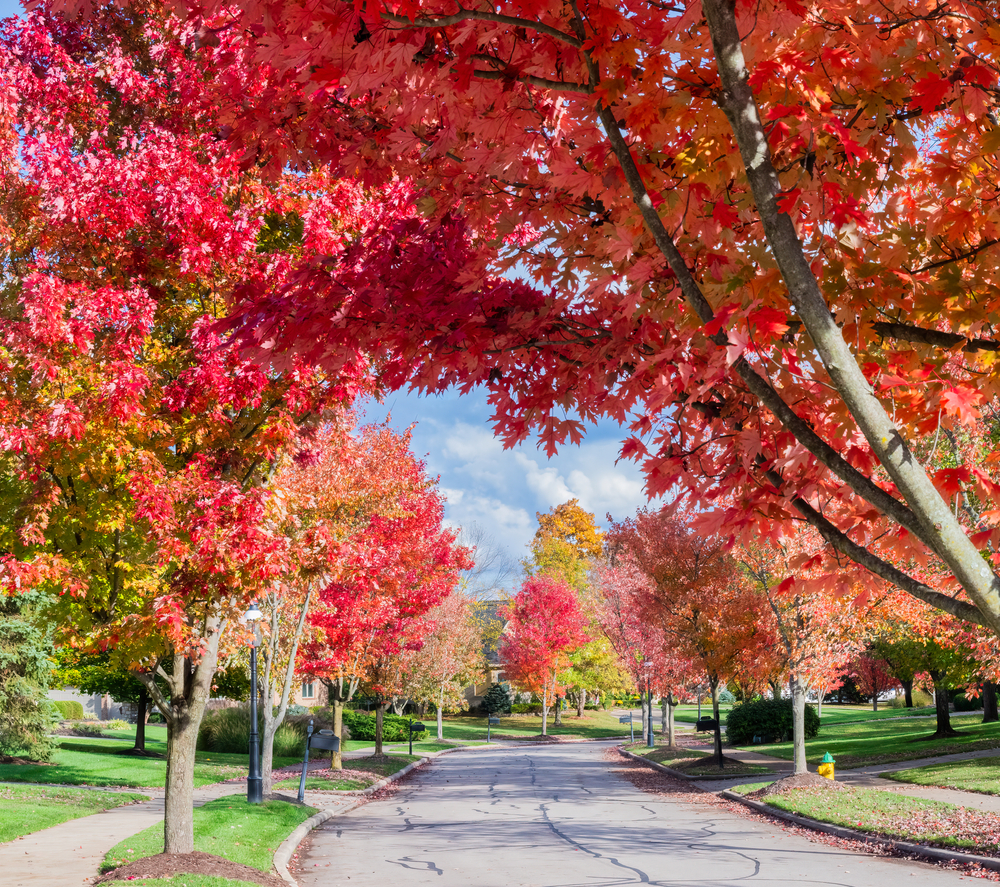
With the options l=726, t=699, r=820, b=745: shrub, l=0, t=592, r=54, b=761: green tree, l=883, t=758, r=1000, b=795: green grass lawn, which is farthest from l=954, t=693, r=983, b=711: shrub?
l=0, t=592, r=54, b=761: green tree

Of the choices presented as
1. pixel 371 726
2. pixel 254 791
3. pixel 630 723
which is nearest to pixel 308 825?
pixel 254 791

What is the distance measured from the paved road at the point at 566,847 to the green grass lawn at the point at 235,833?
55 centimetres

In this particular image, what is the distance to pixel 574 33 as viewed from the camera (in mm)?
3213

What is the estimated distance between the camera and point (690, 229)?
351 centimetres

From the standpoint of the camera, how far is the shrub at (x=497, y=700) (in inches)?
2271

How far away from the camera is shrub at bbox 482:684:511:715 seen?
189ft

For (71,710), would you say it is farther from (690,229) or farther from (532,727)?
(690,229)

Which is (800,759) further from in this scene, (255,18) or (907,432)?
(255,18)

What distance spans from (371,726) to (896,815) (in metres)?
30.6

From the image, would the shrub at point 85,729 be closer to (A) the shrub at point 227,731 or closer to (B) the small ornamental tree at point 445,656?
(A) the shrub at point 227,731

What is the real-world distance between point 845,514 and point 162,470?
6644 mm

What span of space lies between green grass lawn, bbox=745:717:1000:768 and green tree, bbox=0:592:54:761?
2097 cm

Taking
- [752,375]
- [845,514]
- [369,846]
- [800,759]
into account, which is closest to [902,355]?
[845,514]

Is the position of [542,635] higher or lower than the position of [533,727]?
higher
